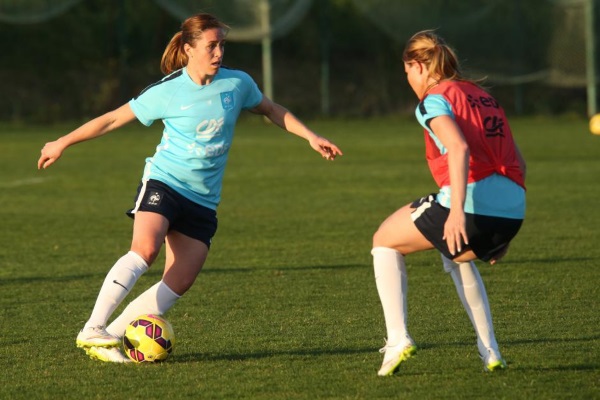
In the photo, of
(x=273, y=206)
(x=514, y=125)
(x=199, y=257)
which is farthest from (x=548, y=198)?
(x=514, y=125)

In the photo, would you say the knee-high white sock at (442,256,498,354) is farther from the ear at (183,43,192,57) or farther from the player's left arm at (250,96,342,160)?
the ear at (183,43,192,57)

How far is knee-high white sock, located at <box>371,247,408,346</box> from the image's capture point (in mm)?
5605

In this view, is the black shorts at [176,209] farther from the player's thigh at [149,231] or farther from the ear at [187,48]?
the ear at [187,48]

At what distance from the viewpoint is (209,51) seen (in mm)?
6059

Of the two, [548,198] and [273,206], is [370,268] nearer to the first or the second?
[273,206]

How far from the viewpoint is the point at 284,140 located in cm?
2514

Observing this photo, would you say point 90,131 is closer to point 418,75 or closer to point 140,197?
point 140,197

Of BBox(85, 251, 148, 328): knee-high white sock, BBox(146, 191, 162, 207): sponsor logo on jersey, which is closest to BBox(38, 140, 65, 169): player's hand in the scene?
BBox(146, 191, 162, 207): sponsor logo on jersey

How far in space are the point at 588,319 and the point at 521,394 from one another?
77.7 inches

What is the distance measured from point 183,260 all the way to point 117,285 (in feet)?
1.21

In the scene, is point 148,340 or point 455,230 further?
point 148,340

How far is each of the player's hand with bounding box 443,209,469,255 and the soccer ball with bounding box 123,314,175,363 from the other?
1639mm

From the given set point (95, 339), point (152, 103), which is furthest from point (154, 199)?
point (95, 339)

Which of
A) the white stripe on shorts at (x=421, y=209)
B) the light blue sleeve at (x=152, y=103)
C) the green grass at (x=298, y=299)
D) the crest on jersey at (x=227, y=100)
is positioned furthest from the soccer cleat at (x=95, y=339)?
the white stripe on shorts at (x=421, y=209)
